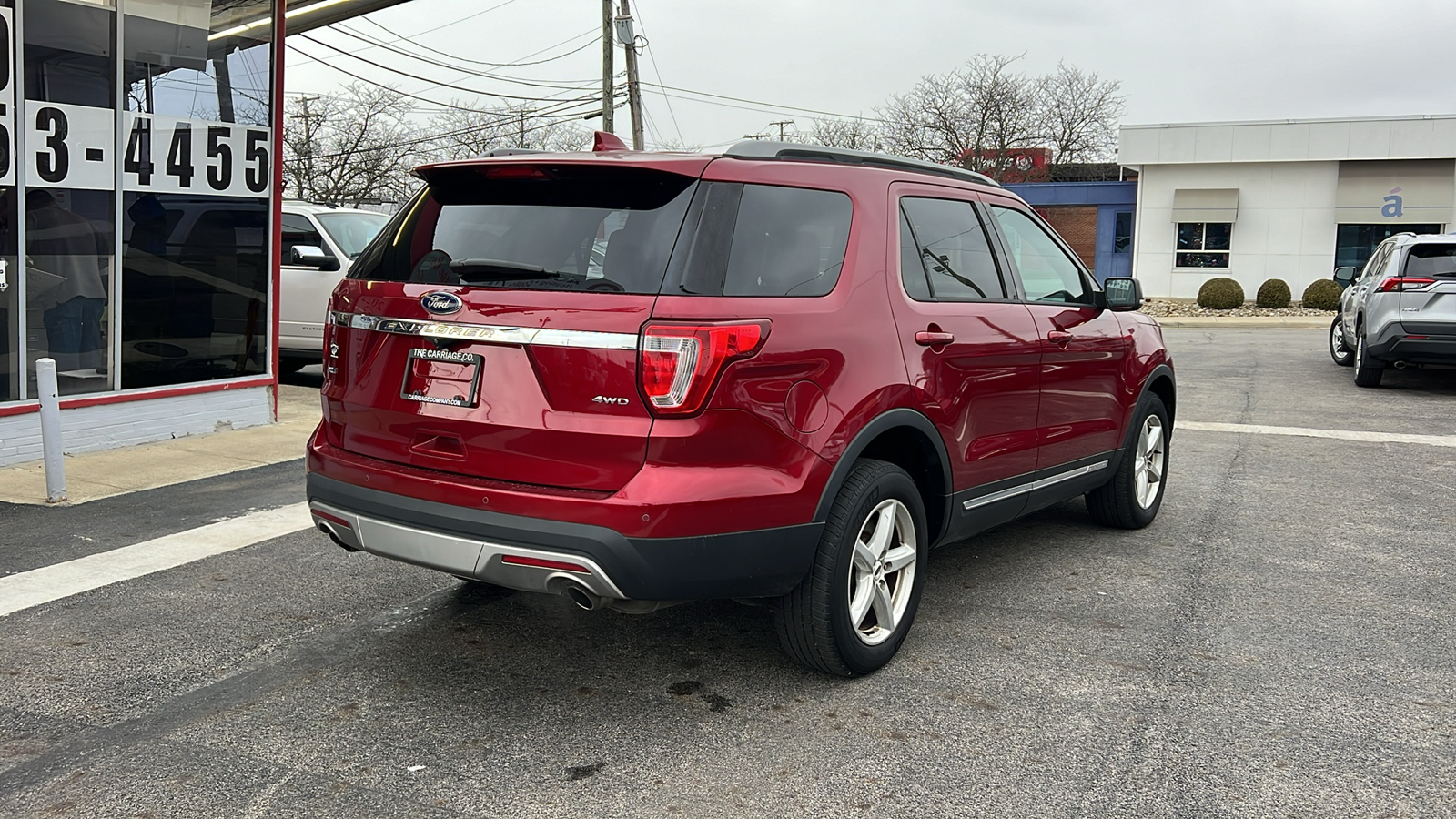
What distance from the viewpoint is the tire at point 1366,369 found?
12.8 m

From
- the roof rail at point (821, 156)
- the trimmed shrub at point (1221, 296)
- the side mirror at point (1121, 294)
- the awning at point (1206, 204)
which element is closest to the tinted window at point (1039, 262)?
the side mirror at point (1121, 294)

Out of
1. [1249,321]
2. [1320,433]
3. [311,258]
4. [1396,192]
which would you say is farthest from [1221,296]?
[311,258]

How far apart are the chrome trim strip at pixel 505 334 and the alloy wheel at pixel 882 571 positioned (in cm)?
112

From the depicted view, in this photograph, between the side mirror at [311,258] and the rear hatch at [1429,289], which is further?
the rear hatch at [1429,289]

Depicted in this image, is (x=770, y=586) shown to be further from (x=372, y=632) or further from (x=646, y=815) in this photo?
(x=372, y=632)

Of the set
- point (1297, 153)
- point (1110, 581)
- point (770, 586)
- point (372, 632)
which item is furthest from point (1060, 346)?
point (1297, 153)

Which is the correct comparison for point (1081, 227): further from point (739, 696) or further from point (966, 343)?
point (739, 696)

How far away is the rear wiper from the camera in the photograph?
362 centimetres

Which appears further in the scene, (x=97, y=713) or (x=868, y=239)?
(x=868, y=239)

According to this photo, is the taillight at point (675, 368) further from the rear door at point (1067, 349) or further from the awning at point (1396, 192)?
the awning at point (1396, 192)

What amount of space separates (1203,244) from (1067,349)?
33.8m

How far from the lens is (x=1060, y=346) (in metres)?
5.21

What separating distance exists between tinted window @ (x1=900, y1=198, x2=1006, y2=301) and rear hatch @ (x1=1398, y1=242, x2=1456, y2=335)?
9.32 meters

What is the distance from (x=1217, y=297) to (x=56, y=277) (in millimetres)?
26792
